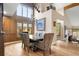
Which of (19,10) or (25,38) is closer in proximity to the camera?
(19,10)

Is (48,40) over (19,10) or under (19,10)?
under

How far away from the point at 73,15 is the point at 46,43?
36.9 inches

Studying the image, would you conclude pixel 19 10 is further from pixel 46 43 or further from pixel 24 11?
pixel 46 43

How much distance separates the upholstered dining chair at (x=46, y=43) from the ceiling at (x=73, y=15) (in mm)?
583

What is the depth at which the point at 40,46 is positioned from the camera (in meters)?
2.61

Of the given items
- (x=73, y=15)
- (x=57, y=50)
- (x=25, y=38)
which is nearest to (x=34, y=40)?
(x=25, y=38)

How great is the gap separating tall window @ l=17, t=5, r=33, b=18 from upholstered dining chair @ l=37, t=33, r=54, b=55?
631 millimetres

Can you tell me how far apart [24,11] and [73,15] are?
117 centimetres

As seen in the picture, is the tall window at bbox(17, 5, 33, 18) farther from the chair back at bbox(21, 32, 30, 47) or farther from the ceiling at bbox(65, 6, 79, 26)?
the ceiling at bbox(65, 6, 79, 26)

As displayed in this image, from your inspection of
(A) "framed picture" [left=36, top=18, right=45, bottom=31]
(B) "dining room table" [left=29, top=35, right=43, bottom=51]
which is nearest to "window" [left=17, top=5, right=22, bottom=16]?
(A) "framed picture" [left=36, top=18, right=45, bottom=31]

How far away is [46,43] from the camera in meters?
2.60

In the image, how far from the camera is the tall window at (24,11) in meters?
2.49

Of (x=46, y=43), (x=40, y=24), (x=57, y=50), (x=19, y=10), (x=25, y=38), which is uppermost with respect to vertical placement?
(x=19, y=10)

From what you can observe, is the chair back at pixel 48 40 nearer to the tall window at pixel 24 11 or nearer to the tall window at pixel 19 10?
the tall window at pixel 24 11
